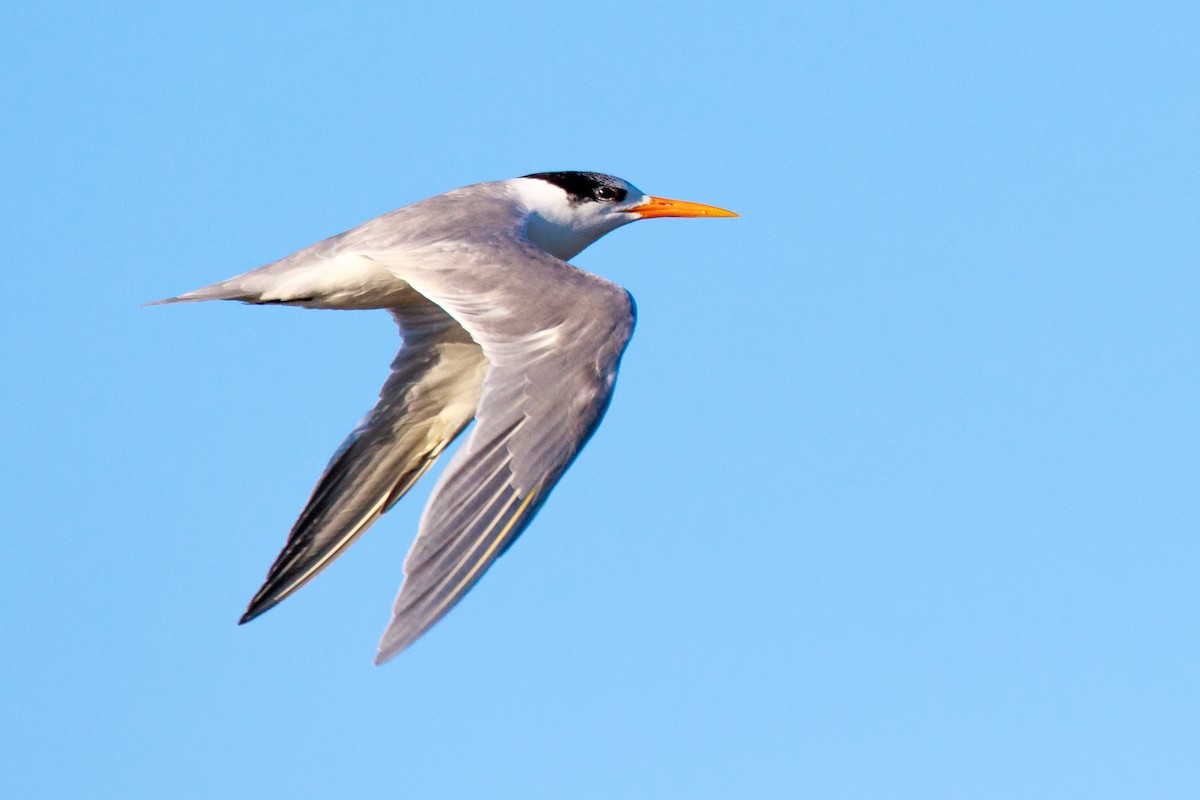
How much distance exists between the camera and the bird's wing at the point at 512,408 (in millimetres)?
6406

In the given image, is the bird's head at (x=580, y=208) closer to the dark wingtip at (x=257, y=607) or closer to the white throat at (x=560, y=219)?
the white throat at (x=560, y=219)

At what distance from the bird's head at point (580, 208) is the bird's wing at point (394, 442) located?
0.89 m

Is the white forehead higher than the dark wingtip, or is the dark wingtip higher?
the white forehead

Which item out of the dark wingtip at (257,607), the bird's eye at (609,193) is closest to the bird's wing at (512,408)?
the dark wingtip at (257,607)

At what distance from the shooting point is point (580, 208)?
10641 millimetres

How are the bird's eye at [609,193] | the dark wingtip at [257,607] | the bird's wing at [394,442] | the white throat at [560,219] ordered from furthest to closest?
1. the bird's eye at [609,193]
2. the white throat at [560,219]
3. the bird's wing at [394,442]
4. the dark wingtip at [257,607]

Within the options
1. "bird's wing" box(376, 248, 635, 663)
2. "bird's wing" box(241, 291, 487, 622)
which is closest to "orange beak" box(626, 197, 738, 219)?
"bird's wing" box(241, 291, 487, 622)

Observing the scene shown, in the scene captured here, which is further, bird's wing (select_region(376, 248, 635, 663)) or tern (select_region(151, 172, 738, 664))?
tern (select_region(151, 172, 738, 664))

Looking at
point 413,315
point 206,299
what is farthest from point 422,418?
point 206,299

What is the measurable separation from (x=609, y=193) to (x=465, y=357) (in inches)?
66.0

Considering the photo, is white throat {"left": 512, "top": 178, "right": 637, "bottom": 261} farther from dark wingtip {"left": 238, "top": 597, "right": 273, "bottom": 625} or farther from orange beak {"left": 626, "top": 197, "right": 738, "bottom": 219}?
dark wingtip {"left": 238, "top": 597, "right": 273, "bottom": 625}

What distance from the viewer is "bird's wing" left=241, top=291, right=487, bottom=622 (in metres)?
9.13

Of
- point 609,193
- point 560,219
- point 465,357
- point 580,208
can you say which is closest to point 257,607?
point 465,357

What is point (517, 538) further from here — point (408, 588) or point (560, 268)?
point (560, 268)
